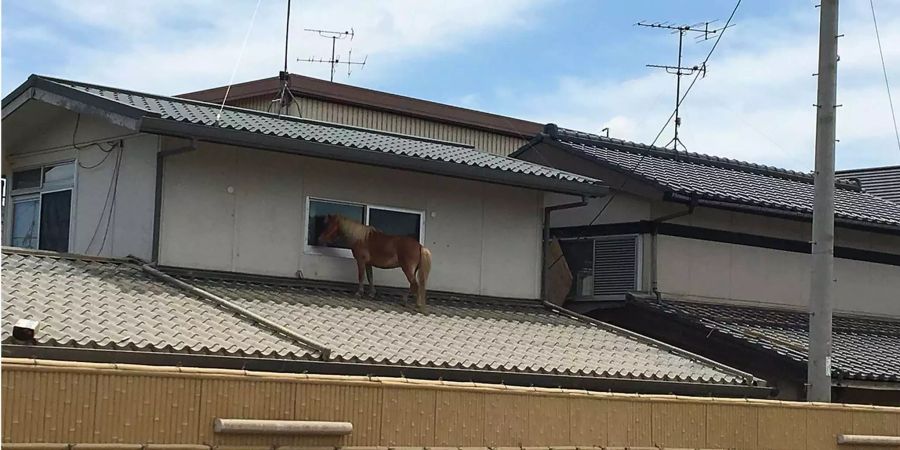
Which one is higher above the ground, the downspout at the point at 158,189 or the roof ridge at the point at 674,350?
the downspout at the point at 158,189

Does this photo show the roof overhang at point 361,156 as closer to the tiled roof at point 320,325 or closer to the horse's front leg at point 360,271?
the horse's front leg at point 360,271

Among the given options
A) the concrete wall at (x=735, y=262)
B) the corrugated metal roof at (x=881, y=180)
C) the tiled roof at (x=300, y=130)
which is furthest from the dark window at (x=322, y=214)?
the corrugated metal roof at (x=881, y=180)

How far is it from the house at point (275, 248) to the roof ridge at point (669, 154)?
11.3ft

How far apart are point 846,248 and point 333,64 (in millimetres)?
13349

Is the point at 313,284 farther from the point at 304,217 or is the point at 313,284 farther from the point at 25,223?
the point at 25,223

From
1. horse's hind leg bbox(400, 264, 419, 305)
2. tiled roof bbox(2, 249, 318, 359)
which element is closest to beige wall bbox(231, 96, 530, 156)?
horse's hind leg bbox(400, 264, 419, 305)

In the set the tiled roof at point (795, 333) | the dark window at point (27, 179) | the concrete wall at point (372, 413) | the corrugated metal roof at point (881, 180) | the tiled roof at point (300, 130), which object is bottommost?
the concrete wall at point (372, 413)

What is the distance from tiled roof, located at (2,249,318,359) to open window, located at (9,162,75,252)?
2.52m

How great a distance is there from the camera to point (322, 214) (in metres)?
14.9

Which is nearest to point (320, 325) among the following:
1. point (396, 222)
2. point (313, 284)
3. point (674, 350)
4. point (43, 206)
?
point (313, 284)

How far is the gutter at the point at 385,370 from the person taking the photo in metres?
9.43

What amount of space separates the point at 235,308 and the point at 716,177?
445 inches

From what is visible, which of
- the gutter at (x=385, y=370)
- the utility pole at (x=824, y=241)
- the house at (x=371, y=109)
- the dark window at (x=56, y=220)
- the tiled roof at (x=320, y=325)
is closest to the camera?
the gutter at (x=385, y=370)

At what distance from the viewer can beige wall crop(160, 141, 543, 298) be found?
13836 mm
